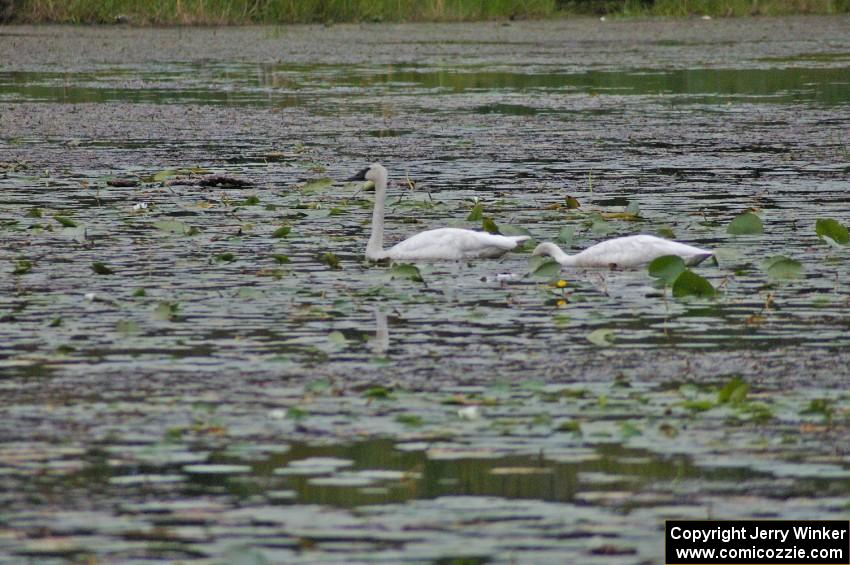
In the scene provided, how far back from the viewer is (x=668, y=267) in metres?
8.20

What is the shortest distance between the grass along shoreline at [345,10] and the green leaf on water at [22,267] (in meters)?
22.7

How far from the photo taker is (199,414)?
5578 millimetres

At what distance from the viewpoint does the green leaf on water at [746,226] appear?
375 inches

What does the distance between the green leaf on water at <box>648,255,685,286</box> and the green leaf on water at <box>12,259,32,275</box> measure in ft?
9.76

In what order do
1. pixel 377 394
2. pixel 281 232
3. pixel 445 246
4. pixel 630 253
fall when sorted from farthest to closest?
1. pixel 281 232
2. pixel 445 246
3. pixel 630 253
4. pixel 377 394

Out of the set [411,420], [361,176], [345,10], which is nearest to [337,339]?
[411,420]

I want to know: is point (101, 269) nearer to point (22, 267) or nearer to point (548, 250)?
point (22, 267)

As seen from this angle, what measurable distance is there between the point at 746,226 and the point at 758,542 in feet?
17.6

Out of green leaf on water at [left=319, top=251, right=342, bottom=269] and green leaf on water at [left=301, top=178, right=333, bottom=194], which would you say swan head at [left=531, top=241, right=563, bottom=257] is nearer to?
green leaf on water at [left=319, top=251, right=342, bottom=269]

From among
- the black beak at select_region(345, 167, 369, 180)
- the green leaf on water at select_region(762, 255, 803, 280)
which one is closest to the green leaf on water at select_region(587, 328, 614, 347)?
the green leaf on water at select_region(762, 255, 803, 280)

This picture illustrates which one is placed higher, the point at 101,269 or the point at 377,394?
the point at 377,394

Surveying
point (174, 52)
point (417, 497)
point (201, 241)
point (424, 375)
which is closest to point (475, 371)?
point (424, 375)

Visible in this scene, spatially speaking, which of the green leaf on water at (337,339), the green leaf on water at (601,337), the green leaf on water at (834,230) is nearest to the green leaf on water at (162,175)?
the green leaf on water at (834,230)

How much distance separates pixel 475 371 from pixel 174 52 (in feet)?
69.2
